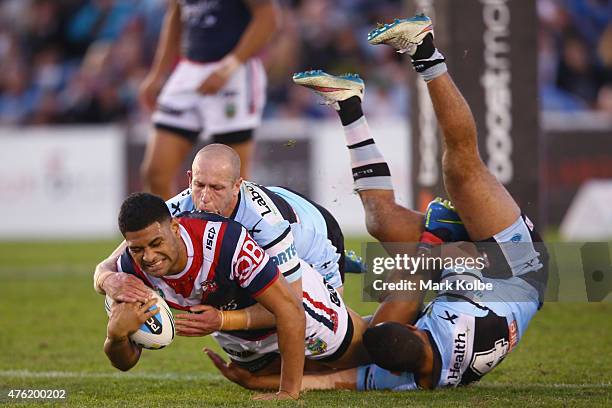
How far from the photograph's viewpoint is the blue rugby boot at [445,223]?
6012 mm

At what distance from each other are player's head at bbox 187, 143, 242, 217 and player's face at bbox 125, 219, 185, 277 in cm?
50

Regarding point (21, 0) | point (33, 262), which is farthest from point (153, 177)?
point (21, 0)

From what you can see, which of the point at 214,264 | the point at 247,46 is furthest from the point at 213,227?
the point at 247,46

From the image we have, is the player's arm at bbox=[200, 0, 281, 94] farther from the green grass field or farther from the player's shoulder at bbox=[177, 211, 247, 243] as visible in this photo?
the player's shoulder at bbox=[177, 211, 247, 243]

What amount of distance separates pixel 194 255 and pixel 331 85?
1700 millimetres

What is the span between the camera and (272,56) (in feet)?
52.9

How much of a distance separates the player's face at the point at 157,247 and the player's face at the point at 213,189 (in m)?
0.49

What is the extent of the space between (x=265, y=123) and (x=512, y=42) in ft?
19.9

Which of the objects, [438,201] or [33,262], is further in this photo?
[33,262]

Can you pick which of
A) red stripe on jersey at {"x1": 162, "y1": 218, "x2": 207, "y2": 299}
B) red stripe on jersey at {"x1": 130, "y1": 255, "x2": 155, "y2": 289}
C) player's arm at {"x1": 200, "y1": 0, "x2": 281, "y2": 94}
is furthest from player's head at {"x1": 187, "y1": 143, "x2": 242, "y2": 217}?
player's arm at {"x1": 200, "y1": 0, "x2": 281, "y2": 94}

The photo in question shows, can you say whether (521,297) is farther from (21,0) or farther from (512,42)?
(21,0)

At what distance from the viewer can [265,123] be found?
15.4 meters

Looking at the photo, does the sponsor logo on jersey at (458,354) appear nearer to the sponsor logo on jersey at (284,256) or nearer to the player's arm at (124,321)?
the sponsor logo on jersey at (284,256)

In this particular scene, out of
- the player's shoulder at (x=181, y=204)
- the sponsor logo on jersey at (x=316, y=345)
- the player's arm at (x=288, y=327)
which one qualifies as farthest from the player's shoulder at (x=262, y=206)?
the sponsor logo on jersey at (x=316, y=345)
